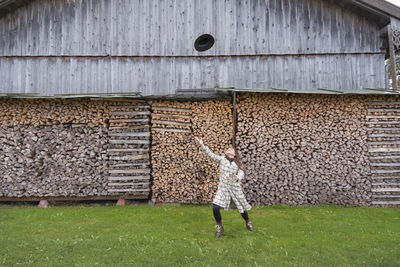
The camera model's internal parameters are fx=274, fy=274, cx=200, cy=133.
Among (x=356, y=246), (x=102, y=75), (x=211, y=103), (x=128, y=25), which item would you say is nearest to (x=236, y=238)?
(x=356, y=246)

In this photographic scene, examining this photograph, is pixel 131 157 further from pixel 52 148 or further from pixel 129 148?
pixel 52 148

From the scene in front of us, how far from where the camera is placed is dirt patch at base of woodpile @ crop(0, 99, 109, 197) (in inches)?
326

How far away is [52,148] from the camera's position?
27.5 feet

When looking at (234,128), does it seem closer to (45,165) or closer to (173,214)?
(173,214)

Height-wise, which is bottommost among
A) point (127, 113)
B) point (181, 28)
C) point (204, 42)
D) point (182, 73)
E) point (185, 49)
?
point (127, 113)

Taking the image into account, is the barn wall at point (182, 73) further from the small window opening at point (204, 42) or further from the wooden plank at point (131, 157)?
the wooden plank at point (131, 157)

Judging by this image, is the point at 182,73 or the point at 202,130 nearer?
the point at 202,130

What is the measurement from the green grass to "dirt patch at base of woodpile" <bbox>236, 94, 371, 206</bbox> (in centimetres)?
56

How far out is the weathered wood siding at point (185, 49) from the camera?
9391 mm

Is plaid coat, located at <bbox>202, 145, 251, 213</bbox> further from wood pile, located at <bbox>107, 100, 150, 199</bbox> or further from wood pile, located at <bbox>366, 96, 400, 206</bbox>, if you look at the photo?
wood pile, located at <bbox>366, 96, 400, 206</bbox>

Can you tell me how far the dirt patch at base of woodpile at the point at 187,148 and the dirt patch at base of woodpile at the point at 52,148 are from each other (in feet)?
5.54

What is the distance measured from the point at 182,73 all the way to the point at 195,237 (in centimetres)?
577

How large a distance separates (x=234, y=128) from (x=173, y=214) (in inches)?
120

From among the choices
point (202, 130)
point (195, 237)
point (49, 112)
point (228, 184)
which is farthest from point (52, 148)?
point (228, 184)
